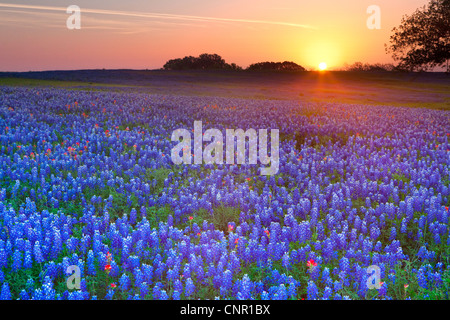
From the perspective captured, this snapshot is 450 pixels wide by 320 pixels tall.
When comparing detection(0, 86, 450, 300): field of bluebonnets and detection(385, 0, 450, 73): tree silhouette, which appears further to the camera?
detection(385, 0, 450, 73): tree silhouette

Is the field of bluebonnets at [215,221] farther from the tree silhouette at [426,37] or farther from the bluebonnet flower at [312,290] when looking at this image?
the tree silhouette at [426,37]

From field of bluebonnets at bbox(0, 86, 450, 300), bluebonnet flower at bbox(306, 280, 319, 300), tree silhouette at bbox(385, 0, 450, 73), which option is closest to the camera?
bluebonnet flower at bbox(306, 280, 319, 300)

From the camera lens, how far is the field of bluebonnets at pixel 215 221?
4387 mm

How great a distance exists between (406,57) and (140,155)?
35749 mm

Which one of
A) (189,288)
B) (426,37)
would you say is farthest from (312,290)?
(426,37)

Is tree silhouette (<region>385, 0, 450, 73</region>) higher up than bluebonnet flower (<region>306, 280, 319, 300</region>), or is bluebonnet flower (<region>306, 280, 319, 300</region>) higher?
tree silhouette (<region>385, 0, 450, 73</region>)

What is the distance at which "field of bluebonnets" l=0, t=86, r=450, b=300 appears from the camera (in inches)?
173

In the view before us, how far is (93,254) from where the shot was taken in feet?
15.6

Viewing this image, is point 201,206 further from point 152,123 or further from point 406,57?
point 406,57

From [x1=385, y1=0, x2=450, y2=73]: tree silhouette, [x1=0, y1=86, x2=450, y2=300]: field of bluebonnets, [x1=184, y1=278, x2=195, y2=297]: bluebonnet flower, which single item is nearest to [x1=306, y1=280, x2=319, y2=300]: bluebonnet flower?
[x1=0, y1=86, x2=450, y2=300]: field of bluebonnets

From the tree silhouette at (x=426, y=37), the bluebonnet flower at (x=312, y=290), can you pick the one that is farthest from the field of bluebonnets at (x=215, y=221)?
the tree silhouette at (x=426, y=37)

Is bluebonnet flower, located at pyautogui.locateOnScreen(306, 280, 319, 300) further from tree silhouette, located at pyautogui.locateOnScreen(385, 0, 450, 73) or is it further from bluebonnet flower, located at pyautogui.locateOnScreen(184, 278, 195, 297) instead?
tree silhouette, located at pyautogui.locateOnScreen(385, 0, 450, 73)

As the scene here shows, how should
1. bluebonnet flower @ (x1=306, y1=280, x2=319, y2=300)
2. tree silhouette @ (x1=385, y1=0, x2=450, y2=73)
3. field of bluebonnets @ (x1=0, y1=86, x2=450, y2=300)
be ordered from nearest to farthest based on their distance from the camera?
bluebonnet flower @ (x1=306, y1=280, x2=319, y2=300)
field of bluebonnets @ (x1=0, y1=86, x2=450, y2=300)
tree silhouette @ (x1=385, y1=0, x2=450, y2=73)

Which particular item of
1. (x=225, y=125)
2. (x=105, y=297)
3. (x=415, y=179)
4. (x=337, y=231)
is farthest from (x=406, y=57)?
(x=105, y=297)
